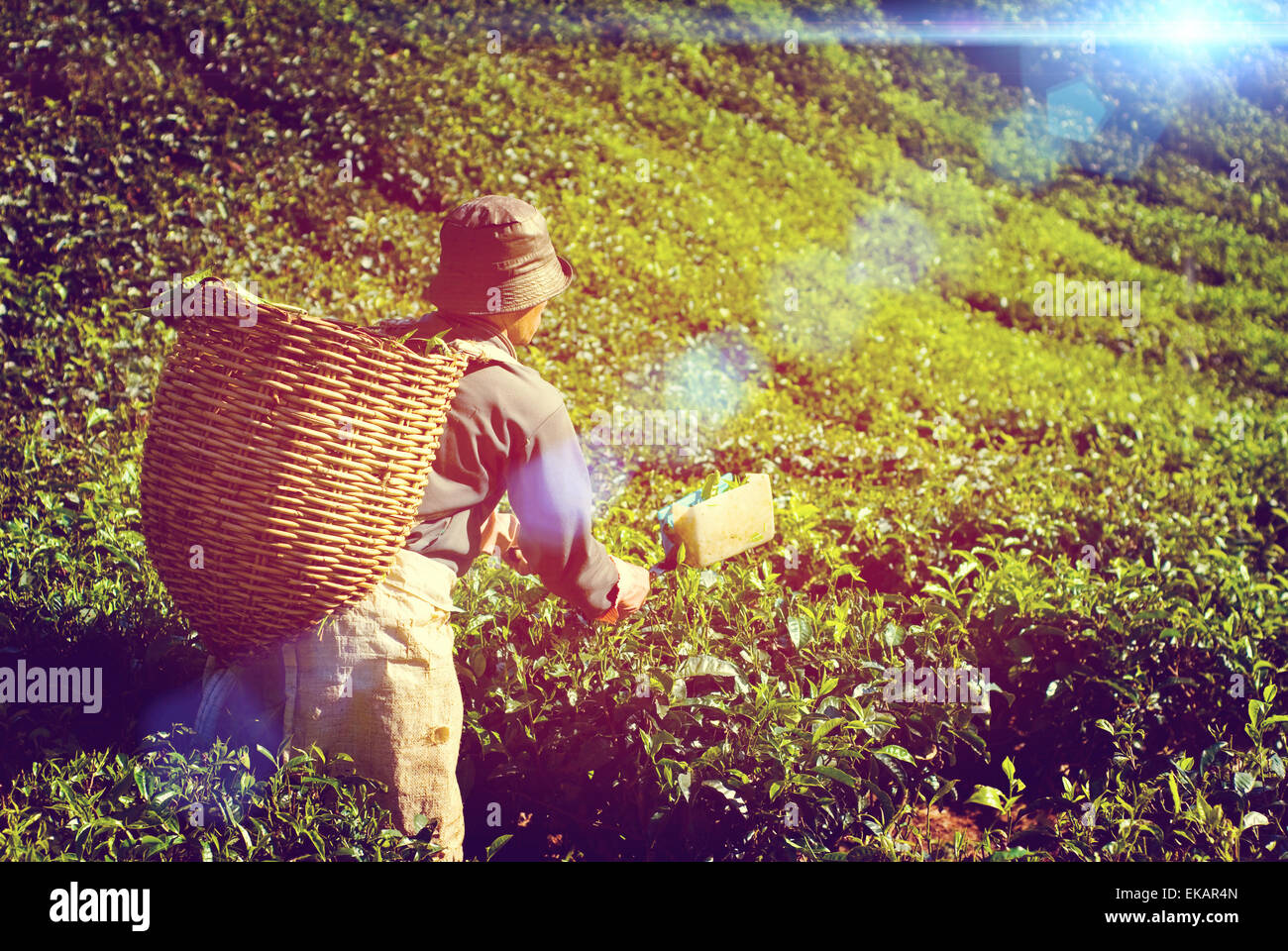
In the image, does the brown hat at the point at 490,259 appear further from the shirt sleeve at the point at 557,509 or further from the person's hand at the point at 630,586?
the person's hand at the point at 630,586

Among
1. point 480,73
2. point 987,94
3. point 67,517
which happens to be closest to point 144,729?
point 67,517

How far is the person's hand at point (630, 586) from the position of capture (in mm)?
3479

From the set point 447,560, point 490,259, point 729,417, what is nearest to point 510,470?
point 447,560

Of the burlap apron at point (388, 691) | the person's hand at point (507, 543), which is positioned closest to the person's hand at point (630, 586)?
the person's hand at point (507, 543)

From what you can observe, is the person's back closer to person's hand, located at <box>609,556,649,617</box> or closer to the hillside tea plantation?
the hillside tea plantation

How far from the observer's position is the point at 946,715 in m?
3.73

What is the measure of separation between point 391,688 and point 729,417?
3906 millimetres

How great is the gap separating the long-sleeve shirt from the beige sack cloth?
0.18 metres

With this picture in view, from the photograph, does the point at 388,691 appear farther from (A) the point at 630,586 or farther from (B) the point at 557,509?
(A) the point at 630,586

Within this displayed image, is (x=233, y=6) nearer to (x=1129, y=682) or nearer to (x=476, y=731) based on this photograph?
(x=476, y=731)

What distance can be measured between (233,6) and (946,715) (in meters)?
9.27

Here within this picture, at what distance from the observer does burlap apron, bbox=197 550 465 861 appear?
286 cm

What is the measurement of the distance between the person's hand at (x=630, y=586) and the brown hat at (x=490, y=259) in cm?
97

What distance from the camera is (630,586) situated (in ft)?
11.6
